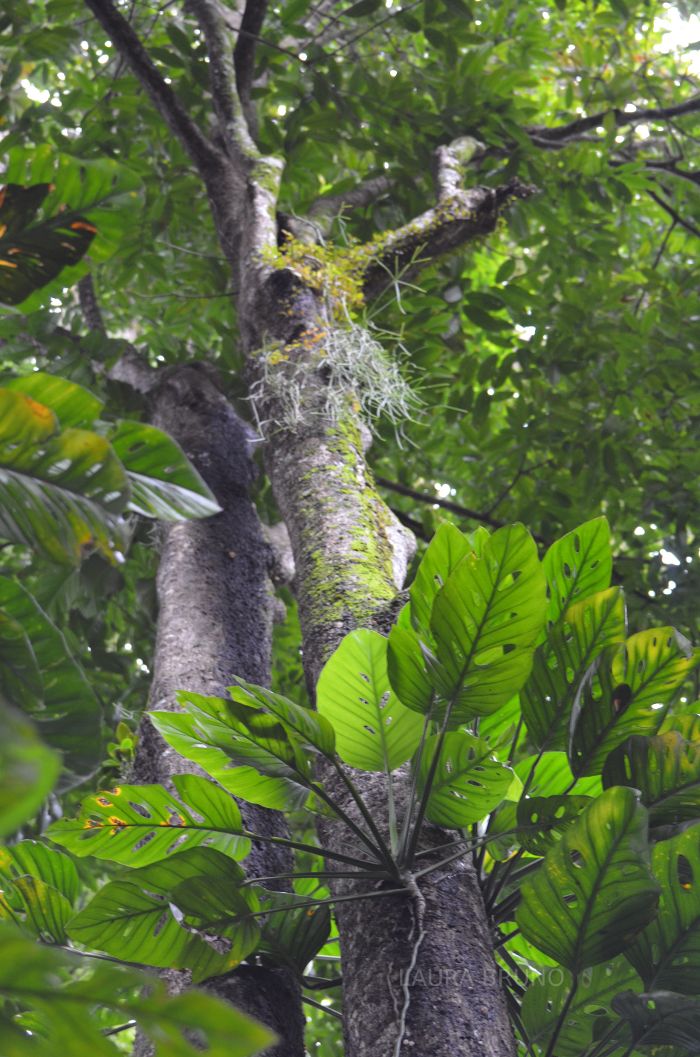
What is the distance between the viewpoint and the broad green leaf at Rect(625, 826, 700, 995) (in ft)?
3.14

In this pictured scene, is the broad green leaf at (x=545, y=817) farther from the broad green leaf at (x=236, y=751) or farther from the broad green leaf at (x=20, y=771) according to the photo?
the broad green leaf at (x=20, y=771)

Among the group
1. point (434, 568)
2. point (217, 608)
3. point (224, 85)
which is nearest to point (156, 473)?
point (434, 568)

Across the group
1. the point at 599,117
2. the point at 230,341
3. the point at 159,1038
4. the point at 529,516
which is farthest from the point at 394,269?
the point at 159,1038

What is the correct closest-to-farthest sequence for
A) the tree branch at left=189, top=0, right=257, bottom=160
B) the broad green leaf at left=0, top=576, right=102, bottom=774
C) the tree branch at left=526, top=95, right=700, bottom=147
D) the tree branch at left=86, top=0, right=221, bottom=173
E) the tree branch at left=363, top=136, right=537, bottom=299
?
the broad green leaf at left=0, top=576, right=102, bottom=774 < the tree branch at left=363, top=136, right=537, bottom=299 < the tree branch at left=86, top=0, right=221, bottom=173 < the tree branch at left=189, top=0, right=257, bottom=160 < the tree branch at left=526, top=95, right=700, bottom=147

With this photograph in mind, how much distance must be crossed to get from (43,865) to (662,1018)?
0.75 m

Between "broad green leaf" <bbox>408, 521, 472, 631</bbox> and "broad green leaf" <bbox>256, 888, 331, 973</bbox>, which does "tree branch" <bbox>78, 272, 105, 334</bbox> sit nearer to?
"broad green leaf" <bbox>408, 521, 472, 631</bbox>

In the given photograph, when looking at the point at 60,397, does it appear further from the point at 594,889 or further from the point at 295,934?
the point at 295,934

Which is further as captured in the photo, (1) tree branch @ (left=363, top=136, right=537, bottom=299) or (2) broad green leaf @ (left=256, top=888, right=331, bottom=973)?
(1) tree branch @ (left=363, top=136, right=537, bottom=299)

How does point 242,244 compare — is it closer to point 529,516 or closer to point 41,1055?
point 529,516

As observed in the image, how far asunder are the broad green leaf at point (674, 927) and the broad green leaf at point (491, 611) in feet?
0.81

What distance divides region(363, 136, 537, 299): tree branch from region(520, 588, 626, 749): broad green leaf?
4.91 ft

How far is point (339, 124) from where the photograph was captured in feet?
10.4

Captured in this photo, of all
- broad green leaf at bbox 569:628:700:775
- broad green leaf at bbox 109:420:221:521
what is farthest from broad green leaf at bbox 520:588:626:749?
broad green leaf at bbox 109:420:221:521

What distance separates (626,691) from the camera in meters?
1.07
